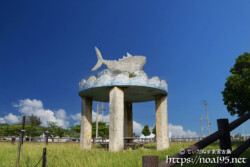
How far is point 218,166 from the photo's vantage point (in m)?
3.92

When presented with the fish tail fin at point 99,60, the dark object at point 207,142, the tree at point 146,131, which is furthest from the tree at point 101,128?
the dark object at point 207,142

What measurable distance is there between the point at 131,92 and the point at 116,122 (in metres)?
3.16

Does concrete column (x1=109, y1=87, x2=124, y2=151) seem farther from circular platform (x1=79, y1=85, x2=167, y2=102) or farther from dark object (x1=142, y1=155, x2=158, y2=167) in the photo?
dark object (x1=142, y1=155, x2=158, y2=167)

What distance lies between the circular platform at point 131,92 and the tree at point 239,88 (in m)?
7.77

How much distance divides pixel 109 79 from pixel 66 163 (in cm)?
604

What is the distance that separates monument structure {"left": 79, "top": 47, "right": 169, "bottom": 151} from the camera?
12.6 metres

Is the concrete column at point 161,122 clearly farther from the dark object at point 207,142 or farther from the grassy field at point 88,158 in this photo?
the dark object at point 207,142

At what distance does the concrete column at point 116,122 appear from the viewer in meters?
12.2

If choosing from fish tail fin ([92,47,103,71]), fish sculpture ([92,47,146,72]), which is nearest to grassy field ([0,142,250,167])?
fish sculpture ([92,47,146,72])

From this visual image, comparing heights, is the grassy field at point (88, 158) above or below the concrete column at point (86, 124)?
below

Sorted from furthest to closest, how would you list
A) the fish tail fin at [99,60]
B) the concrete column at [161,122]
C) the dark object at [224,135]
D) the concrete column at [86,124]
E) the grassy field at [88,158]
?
1. the fish tail fin at [99,60]
2. the concrete column at [86,124]
3. the concrete column at [161,122]
4. the grassy field at [88,158]
5. the dark object at [224,135]

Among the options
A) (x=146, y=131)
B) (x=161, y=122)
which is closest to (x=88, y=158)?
(x=161, y=122)

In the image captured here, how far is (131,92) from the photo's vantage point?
49.1 ft

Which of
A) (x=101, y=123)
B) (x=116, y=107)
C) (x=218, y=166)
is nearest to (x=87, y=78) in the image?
(x=116, y=107)
